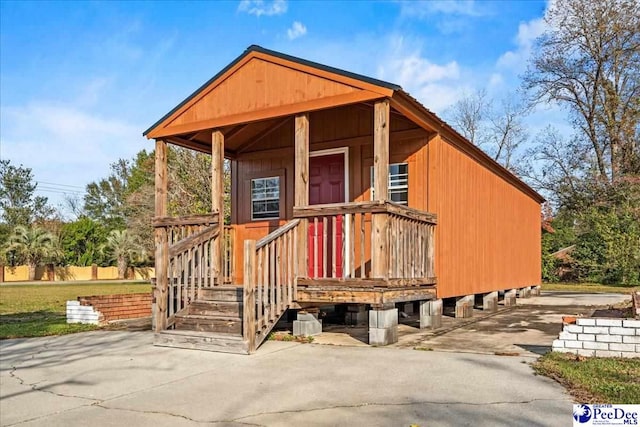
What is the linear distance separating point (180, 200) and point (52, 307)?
29.3ft

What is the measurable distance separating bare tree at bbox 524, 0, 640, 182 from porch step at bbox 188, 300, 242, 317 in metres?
23.8

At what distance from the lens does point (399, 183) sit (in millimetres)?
8734

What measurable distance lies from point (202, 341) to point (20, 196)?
4730 centimetres

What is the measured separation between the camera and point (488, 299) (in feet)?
36.8

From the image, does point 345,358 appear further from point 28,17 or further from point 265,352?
point 28,17

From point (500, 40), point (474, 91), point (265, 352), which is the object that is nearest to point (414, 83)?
point (500, 40)

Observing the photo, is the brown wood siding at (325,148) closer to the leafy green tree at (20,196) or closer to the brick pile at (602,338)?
the brick pile at (602,338)

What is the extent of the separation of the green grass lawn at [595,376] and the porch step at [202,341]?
317 centimetres

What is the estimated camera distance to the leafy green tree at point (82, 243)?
40500 mm

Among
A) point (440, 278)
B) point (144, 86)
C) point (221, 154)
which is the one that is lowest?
point (440, 278)

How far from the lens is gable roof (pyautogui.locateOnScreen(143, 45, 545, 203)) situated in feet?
22.7

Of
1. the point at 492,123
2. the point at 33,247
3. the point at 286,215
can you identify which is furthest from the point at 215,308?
the point at 33,247

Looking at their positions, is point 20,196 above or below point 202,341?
above

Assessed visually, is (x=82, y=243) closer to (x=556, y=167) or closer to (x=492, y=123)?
(x=492, y=123)
